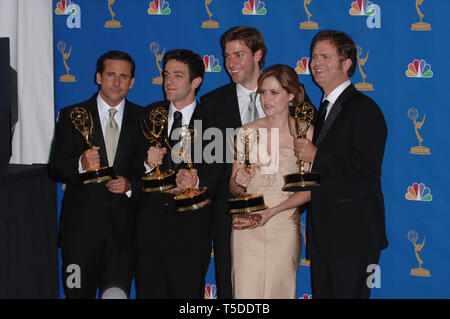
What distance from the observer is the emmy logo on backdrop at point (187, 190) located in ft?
10.6

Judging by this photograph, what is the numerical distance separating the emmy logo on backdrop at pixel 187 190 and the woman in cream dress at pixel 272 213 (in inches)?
9.7

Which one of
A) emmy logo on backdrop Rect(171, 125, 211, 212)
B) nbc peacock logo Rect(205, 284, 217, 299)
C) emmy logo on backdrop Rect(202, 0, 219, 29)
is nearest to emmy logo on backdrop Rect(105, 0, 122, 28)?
emmy logo on backdrop Rect(202, 0, 219, 29)

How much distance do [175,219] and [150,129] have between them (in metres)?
0.62

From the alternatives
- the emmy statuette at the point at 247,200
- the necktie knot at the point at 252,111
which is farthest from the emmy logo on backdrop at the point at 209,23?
the emmy statuette at the point at 247,200

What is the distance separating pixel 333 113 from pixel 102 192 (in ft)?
5.31

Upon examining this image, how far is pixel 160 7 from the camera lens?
4250mm

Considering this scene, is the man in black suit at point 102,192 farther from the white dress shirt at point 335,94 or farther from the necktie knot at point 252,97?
the white dress shirt at point 335,94

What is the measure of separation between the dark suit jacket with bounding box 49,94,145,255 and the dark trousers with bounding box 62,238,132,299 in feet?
0.18

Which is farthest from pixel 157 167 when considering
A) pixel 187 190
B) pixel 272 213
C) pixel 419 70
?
pixel 419 70

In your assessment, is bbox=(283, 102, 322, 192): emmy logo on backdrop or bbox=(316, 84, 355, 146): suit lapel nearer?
bbox=(283, 102, 322, 192): emmy logo on backdrop

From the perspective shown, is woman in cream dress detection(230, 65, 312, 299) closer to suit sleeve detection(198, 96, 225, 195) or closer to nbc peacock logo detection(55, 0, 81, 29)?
suit sleeve detection(198, 96, 225, 195)

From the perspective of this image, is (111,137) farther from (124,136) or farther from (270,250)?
(270,250)

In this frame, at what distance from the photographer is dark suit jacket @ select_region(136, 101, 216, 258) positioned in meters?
3.41
